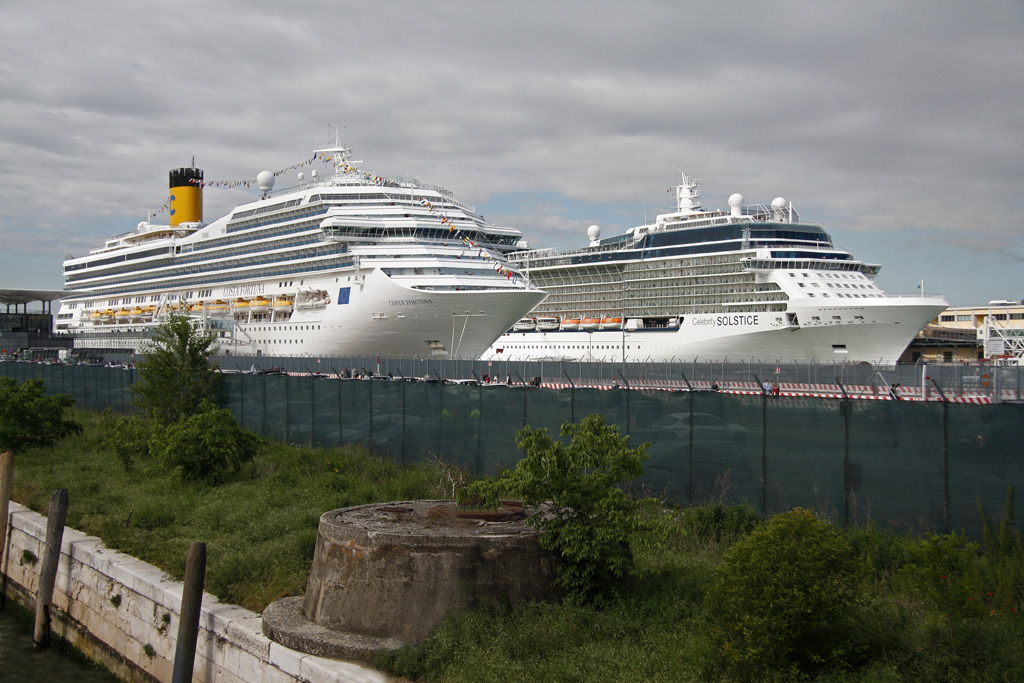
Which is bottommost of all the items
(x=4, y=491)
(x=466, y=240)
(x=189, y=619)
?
(x=189, y=619)

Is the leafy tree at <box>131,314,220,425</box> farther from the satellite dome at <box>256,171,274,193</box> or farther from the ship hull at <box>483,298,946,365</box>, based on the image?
the satellite dome at <box>256,171,274,193</box>

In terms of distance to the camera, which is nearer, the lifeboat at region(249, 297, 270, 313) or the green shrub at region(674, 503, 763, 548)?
the green shrub at region(674, 503, 763, 548)

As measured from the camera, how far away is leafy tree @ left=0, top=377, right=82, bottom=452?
22.5 meters

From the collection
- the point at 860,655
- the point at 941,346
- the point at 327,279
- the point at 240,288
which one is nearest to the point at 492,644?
the point at 860,655

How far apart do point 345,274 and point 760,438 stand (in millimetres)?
41140

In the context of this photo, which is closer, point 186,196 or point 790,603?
point 790,603

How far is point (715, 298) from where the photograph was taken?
59.8 metres

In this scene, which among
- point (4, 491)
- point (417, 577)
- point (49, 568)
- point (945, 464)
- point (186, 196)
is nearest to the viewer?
point (417, 577)

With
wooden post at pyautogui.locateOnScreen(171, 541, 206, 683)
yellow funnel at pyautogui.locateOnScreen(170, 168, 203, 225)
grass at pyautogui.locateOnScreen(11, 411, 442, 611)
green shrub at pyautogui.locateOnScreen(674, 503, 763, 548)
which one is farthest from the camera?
yellow funnel at pyautogui.locateOnScreen(170, 168, 203, 225)

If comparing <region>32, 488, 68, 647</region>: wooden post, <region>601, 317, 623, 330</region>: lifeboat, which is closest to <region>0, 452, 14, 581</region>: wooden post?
<region>32, 488, 68, 647</region>: wooden post

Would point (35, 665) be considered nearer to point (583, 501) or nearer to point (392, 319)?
point (583, 501)

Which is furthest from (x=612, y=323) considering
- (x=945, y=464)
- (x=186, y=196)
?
(x=945, y=464)

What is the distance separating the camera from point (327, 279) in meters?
51.6

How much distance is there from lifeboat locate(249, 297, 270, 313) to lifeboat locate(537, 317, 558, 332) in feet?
81.4
